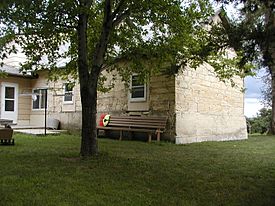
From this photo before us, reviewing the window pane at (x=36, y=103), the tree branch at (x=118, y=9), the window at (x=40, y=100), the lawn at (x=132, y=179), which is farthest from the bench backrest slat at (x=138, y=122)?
the window pane at (x=36, y=103)

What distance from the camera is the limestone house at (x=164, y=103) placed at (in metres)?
13.5

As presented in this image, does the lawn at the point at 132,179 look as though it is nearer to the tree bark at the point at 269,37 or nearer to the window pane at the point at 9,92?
the tree bark at the point at 269,37

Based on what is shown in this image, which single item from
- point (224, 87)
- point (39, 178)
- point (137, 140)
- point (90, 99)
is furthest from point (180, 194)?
point (224, 87)

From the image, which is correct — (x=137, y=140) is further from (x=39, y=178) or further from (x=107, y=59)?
(x=39, y=178)

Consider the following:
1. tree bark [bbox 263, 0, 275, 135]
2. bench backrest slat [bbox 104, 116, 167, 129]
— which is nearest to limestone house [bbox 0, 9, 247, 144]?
bench backrest slat [bbox 104, 116, 167, 129]

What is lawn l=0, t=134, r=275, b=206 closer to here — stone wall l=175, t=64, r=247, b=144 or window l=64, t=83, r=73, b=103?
stone wall l=175, t=64, r=247, b=144

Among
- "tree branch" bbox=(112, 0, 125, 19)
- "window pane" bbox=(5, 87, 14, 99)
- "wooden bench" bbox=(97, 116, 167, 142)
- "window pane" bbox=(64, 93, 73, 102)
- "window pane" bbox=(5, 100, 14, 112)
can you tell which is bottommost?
"wooden bench" bbox=(97, 116, 167, 142)

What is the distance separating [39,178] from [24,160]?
2043mm

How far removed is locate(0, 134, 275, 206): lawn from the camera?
502 cm

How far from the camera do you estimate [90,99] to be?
27.7ft

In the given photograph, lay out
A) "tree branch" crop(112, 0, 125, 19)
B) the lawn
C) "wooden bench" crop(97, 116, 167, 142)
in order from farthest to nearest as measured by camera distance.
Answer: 1. "wooden bench" crop(97, 116, 167, 142)
2. "tree branch" crop(112, 0, 125, 19)
3. the lawn

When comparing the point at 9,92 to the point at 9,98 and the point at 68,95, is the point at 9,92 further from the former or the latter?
the point at 68,95

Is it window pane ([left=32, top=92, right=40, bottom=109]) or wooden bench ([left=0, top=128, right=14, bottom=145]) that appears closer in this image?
wooden bench ([left=0, top=128, right=14, bottom=145])

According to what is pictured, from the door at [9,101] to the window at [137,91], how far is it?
840 cm
